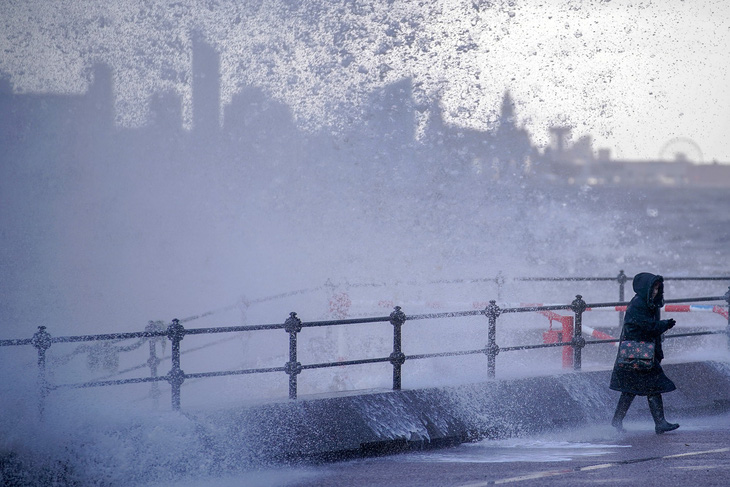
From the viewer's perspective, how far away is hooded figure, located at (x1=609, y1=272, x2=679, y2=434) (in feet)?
27.5

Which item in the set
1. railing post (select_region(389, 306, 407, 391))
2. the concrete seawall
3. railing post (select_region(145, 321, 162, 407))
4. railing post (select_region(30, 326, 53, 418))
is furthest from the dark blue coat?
railing post (select_region(30, 326, 53, 418))

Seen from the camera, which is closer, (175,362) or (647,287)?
(175,362)

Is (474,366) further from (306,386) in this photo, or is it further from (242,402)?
(242,402)

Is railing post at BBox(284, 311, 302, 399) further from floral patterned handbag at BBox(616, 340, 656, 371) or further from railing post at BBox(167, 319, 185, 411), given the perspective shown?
floral patterned handbag at BBox(616, 340, 656, 371)

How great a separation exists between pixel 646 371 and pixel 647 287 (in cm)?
91

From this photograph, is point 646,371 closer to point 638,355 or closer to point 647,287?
point 638,355

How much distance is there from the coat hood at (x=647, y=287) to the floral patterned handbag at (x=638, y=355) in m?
0.43

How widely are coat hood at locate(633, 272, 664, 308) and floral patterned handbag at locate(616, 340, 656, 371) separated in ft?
1.41

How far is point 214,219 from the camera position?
212ft

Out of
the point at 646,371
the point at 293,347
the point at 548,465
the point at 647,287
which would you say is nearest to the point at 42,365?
the point at 293,347

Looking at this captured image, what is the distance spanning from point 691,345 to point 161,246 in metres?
53.2

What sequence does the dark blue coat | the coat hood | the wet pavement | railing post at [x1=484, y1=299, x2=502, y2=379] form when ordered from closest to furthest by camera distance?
the wet pavement
the coat hood
the dark blue coat
railing post at [x1=484, y1=299, x2=502, y2=379]

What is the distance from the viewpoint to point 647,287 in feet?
27.1

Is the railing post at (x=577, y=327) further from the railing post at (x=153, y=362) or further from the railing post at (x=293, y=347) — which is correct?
the railing post at (x=153, y=362)
